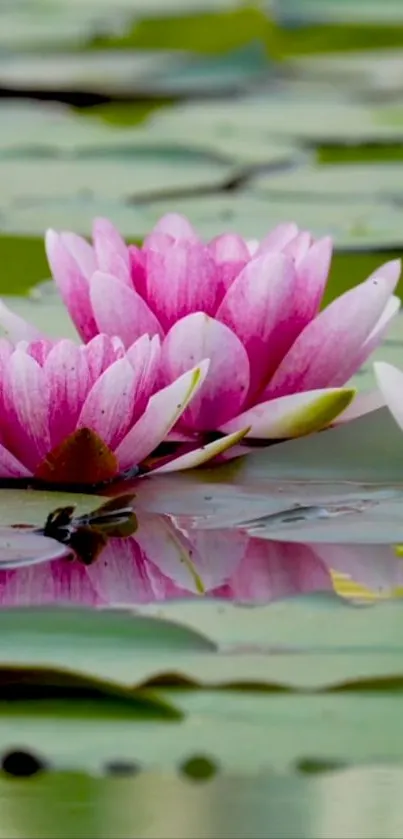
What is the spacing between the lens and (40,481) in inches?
44.8

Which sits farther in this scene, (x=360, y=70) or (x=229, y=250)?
(x=360, y=70)

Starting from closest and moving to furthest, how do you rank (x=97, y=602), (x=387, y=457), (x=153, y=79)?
1. (x=97, y=602)
2. (x=387, y=457)
3. (x=153, y=79)

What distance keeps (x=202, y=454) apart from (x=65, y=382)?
0.37 feet

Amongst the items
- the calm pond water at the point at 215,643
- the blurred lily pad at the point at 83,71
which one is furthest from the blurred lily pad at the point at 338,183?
the blurred lily pad at the point at 83,71

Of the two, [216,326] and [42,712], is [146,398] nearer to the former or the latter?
[216,326]

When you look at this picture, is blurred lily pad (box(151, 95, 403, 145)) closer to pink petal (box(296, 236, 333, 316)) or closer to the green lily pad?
pink petal (box(296, 236, 333, 316))

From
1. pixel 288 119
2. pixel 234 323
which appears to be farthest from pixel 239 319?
pixel 288 119

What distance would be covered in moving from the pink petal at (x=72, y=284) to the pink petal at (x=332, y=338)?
15 centimetres

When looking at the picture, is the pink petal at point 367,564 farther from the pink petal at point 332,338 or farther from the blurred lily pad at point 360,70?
the blurred lily pad at point 360,70

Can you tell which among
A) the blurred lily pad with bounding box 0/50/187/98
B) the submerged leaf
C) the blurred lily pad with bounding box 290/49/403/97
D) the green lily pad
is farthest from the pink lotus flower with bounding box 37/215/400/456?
the blurred lily pad with bounding box 0/50/187/98

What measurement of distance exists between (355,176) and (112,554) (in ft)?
4.47

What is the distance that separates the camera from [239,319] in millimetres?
1201

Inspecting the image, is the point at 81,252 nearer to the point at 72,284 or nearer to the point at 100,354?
the point at 72,284

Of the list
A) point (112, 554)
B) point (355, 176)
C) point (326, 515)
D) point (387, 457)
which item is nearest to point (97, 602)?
point (112, 554)
